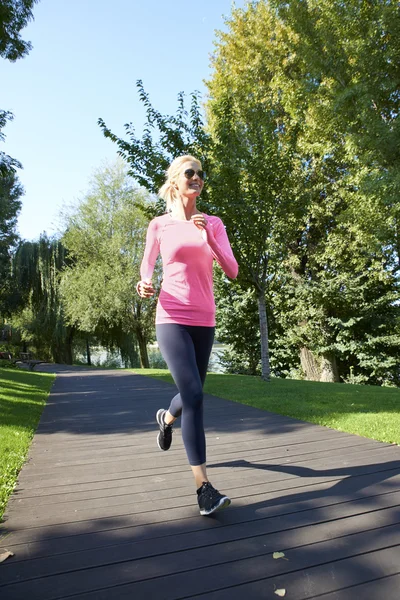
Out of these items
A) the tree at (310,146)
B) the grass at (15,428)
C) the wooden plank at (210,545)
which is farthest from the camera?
the tree at (310,146)

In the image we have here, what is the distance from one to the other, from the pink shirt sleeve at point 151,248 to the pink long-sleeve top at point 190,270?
0.41 ft

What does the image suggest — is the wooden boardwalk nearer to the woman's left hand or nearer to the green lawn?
the green lawn

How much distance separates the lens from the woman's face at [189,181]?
2.87m

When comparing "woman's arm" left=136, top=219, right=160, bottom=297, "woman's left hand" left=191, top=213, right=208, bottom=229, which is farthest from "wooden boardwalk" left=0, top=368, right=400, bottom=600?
"woman's left hand" left=191, top=213, right=208, bottom=229

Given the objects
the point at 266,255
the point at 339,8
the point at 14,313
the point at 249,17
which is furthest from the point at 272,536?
the point at 14,313

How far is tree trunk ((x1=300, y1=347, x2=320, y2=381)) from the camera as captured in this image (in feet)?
55.8

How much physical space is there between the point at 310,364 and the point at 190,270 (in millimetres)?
15206

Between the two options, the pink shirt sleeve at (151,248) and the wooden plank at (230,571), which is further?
the pink shirt sleeve at (151,248)

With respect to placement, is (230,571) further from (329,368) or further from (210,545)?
(329,368)

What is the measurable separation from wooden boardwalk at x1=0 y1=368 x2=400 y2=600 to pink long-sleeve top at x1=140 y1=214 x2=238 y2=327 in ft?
3.72

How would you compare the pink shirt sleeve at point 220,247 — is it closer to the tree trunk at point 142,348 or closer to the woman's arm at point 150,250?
the woman's arm at point 150,250

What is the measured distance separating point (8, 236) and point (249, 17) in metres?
13.0

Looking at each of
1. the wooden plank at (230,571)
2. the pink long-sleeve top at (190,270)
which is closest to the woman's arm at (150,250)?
the pink long-sleeve top at (190,270)

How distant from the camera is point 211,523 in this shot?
2.40 metres
